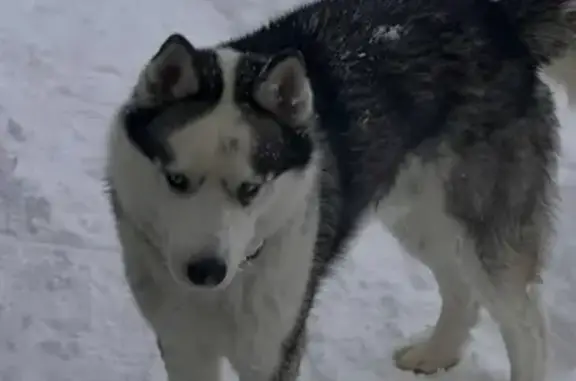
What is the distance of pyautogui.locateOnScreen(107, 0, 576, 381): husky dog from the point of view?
220 centimetres

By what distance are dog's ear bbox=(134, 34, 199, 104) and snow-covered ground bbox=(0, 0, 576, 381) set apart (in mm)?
1160

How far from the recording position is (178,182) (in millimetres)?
2174

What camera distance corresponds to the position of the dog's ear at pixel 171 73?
86.9 inches

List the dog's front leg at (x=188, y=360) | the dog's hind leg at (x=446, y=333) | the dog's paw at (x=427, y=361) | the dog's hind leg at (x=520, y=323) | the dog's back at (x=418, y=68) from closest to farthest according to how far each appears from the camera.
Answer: the dog's front leg at (x=188, y=360)
the dog's back at (x=418, y=68)
the dog's hind leg at (x=520, y=323)
the dog's hind leg at (x=446, y=333)
the dog's paw at (x=427, y=361)

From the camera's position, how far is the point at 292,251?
2.46 metres

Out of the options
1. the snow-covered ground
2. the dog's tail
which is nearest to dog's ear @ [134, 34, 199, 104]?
the dog's tail

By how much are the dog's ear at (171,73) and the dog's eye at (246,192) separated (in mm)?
224

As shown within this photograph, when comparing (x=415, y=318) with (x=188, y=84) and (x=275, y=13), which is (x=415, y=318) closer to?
(x=188, y=84)

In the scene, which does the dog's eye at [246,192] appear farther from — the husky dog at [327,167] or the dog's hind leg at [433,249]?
the dog's hind leg at [433,249]

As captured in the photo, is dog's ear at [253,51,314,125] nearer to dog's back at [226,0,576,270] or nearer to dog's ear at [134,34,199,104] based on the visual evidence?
dog's ear at [134,34,199,104]

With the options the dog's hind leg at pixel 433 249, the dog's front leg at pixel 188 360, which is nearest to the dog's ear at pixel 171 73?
the dog's front leg at pixel 188 360

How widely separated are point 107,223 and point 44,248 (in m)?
0.24

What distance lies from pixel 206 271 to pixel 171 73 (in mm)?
411

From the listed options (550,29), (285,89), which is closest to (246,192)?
(285,89)
